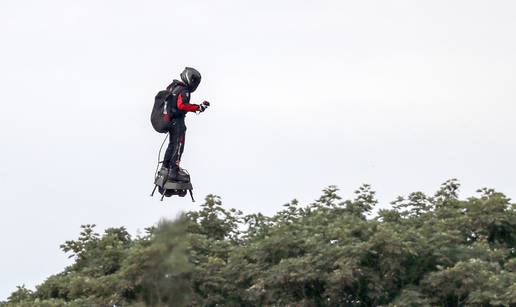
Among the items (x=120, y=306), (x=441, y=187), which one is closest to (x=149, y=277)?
(x=120, y=306)

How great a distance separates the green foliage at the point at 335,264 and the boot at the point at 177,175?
228 cm

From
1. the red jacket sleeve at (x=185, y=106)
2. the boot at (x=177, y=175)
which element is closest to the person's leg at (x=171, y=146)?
the boot at (x=177, y=175)

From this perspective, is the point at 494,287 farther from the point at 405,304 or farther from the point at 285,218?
the point at 285,218

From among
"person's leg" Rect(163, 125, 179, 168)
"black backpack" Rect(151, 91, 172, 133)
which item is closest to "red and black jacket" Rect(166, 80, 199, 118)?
"black backpack" Rect(151, 91, 172, 133)

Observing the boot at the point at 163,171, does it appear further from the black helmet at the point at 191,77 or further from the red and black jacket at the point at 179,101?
the black helmet at the point at 191,77

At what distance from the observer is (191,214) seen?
6103cm

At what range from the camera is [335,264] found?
53.7 m

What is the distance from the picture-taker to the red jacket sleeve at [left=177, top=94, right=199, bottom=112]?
50.9 metres

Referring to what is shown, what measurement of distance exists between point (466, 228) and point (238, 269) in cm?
819

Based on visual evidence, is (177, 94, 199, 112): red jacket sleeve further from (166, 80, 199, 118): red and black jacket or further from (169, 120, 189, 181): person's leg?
(169, 120, 189, 181): person's leg

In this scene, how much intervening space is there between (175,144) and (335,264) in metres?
6.53

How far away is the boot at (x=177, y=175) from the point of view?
51.3m

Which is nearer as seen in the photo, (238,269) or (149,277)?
(149,277)

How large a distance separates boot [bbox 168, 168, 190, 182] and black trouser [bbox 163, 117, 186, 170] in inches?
5.4
